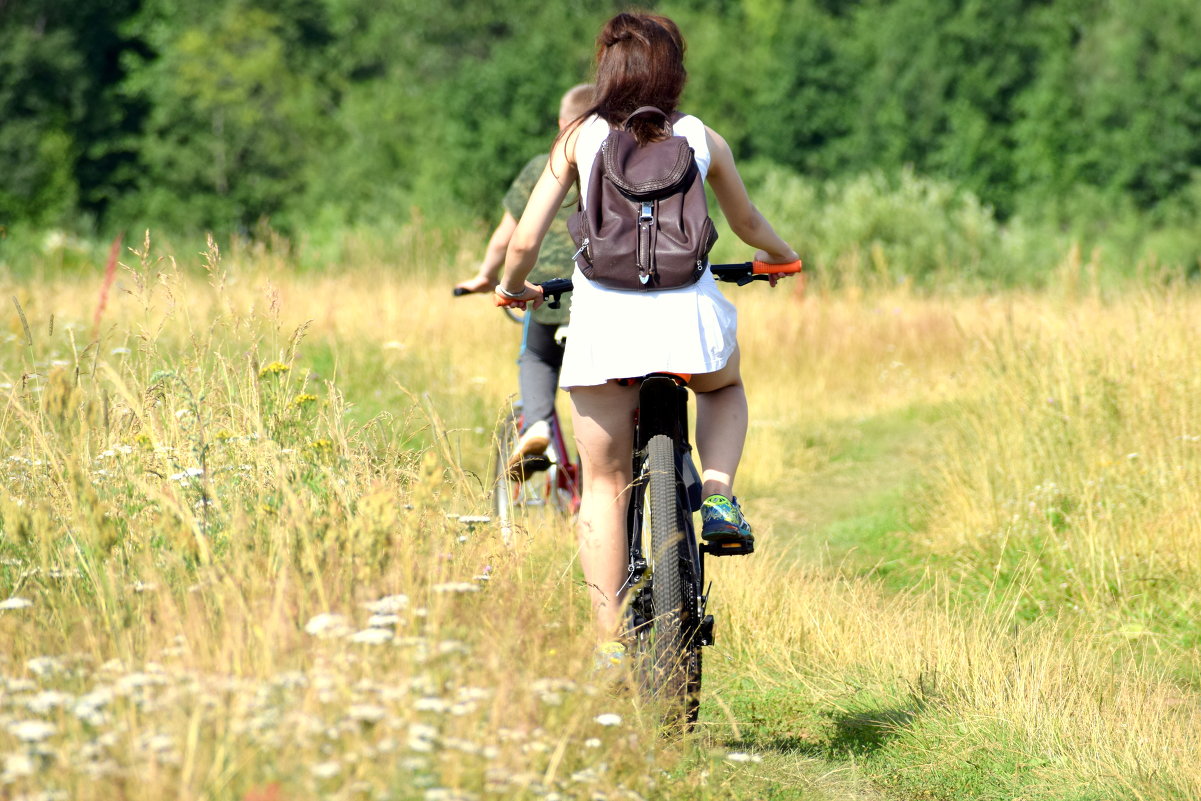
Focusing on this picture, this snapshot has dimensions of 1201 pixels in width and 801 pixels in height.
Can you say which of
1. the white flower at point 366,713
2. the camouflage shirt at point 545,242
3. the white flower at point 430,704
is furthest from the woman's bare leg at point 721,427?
the camouflage shirt at point 545,242

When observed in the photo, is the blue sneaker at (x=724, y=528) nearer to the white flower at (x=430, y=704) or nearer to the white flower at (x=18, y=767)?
the white flower at (x=430, y=704)

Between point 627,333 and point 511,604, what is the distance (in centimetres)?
88

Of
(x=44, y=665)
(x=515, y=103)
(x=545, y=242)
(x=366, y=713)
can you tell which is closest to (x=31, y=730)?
(x=44, y=665)

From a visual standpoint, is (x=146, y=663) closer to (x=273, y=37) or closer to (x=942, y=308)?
(x=942, y=308)

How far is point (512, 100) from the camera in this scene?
3862 centimetres

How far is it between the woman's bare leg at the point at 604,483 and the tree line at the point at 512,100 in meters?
35.2

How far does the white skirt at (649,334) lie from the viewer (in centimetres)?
351

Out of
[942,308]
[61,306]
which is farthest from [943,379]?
[61,306]

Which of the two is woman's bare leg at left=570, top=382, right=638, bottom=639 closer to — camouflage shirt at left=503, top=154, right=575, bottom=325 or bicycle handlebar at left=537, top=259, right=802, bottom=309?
bicycle handlebar at left=537, top=259, right=802, bottom=309

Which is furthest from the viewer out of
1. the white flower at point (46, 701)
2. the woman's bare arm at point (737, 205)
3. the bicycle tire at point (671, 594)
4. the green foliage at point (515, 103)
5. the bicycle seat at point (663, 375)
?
the green foliage at point (515, 103)

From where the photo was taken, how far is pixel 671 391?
11.9 ft

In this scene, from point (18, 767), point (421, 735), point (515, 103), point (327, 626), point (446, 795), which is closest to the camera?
point (18, 767)

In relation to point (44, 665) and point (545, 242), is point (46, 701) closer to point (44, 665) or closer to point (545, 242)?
point (44, 665)

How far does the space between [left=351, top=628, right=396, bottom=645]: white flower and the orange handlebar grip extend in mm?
1926
